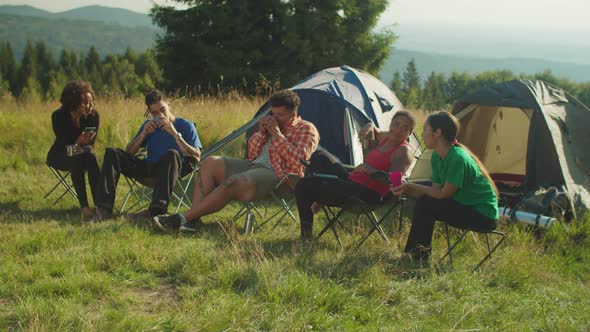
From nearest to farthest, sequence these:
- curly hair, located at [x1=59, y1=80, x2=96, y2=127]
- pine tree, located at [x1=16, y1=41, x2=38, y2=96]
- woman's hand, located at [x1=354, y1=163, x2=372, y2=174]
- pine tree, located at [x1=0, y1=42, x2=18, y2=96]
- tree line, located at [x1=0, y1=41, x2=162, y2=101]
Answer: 1. woman's hand, located at [x1=354, y1=163, x2=372, y2=174]
2. curly hair, located at [x1=59, y1=80, x2=96, y2=127]
3. tree line, located at [x1=0, y1=41, x2=162, y2=101]
4. pine tree, located at [x1=0, y1=42, x2=18, y2=96]
5. pine tree, located at [x1=16, y1=41, x2=38, y2=96]

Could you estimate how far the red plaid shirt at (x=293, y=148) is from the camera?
4211 mm

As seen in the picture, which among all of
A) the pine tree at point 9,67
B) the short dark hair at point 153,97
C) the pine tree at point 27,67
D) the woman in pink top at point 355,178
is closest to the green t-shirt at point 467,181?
the woman in pink top at point 355,178

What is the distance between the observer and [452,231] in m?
4.17

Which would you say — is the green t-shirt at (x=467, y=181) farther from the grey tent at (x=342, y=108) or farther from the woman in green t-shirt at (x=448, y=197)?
the grey tent at (x=342, y=108)

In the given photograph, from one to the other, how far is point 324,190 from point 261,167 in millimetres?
766

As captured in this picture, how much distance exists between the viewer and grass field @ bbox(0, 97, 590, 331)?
8.45 feet

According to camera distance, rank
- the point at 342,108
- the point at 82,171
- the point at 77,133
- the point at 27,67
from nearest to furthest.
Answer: the point at 82,171, the point at 77,133, the point at 342,108, the point at 27,67

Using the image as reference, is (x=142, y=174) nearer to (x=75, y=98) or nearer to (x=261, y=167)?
(x=75, y=98)

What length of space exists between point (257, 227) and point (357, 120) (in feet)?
5.34

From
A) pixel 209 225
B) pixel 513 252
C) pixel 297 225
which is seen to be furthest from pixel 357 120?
pixel 513 252

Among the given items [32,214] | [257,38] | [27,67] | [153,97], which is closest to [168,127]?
[153,97]

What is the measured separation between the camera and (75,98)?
4.83 m

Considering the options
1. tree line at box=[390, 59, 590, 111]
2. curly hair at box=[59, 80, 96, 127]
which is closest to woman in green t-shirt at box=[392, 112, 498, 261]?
curly hair at box=[59, 80, 96, 127]

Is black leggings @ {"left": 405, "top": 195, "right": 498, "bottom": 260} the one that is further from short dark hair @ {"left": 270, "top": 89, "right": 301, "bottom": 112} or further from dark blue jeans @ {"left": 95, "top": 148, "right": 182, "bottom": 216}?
dark blue jeans @ {"left": 95, "top": 148, "right": 182, "bottom": 216}
